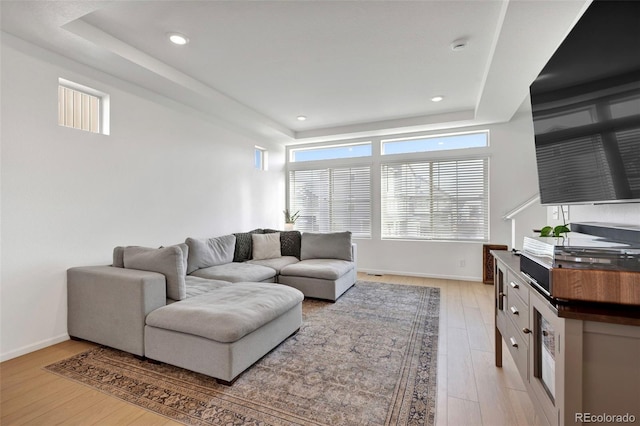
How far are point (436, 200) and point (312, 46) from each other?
3372 mm

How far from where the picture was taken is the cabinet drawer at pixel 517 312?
1.35 metres

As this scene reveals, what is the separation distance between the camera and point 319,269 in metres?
3.68

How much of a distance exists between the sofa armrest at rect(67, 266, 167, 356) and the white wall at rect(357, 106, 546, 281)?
410cm

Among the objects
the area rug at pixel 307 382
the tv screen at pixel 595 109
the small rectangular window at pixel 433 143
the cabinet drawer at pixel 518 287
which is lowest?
the area rug at pixel 307 382

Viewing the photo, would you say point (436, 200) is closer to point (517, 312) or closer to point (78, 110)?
point (517, 312)

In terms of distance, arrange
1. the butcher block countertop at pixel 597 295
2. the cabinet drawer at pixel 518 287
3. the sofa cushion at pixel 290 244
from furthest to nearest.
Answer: the sofa cushion at pixel 290 244, the cabinet drawer at pixel 518 287, the butcher block countertop at pixel 597 295

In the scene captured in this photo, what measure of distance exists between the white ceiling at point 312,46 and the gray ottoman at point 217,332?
2.18 meters

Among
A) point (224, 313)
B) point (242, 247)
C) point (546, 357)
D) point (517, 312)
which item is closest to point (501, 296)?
point (517, 312)

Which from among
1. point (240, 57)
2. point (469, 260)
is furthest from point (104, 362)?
point (469, 260)

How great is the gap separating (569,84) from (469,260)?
3.66m

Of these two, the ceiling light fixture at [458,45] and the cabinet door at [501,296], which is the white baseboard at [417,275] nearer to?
the cabinet door at [501,296]

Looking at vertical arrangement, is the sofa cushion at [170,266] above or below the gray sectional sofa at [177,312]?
above

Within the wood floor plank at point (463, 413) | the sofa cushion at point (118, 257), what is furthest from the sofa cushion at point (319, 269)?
the wood floor plank at point (463, 413)

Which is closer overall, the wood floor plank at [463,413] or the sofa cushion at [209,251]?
the wood floor plank at [463,413]
